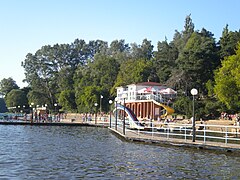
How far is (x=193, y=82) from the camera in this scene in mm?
70125

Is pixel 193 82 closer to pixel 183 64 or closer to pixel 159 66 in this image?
pixel 183 64

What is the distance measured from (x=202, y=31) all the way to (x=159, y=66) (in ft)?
42.2

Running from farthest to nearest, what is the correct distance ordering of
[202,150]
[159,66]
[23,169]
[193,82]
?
[159,66]
[193,82]
[202,150]
[23,169]

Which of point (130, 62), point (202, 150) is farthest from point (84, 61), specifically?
point (202, 150)

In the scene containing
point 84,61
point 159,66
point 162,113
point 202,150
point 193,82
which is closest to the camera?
point 202,150

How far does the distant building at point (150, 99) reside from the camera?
215ft

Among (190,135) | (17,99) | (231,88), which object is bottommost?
(190,135)

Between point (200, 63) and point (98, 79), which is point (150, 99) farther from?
point (98, 79)

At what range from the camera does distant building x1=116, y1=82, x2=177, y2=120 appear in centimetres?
6545

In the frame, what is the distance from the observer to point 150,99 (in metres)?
67.6

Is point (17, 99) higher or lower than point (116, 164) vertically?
higher

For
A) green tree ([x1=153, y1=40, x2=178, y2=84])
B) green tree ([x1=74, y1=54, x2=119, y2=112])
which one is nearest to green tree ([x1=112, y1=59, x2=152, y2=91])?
green tree ([x1=153, y1=40, x2=178, y2=84])

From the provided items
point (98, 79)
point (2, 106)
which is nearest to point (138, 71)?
point (98, 79)

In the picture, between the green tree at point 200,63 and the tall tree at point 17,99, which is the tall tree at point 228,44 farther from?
the tall tree at point 17,99
